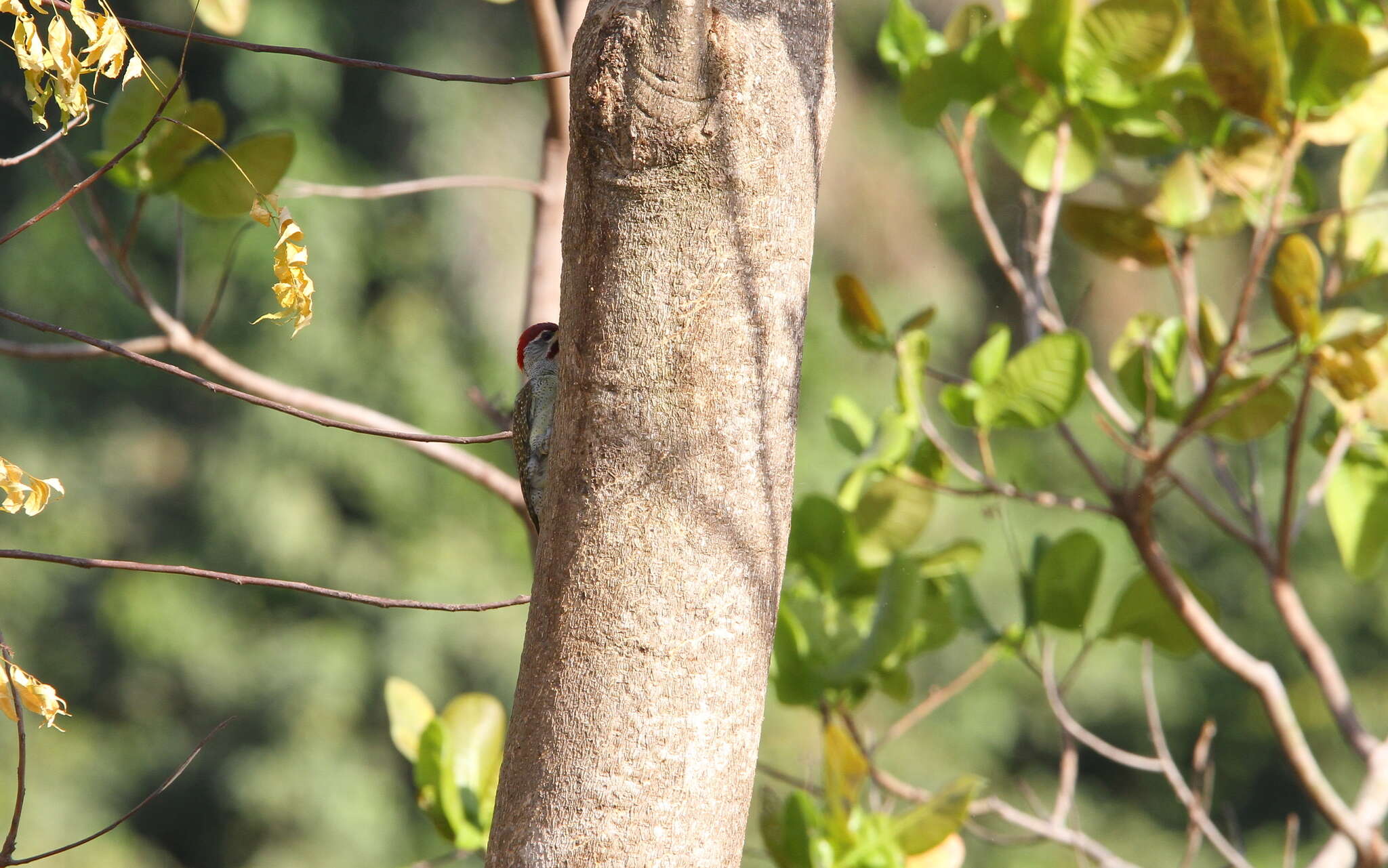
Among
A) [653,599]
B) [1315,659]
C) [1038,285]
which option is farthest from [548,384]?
[1315,659]

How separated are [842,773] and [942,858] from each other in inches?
9.7

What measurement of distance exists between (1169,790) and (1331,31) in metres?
4.26

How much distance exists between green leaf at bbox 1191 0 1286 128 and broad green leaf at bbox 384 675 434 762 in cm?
137

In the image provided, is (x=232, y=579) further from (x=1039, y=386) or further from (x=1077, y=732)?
(x=1077, y=732)

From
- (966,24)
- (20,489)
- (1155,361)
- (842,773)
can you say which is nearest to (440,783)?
(842,773)

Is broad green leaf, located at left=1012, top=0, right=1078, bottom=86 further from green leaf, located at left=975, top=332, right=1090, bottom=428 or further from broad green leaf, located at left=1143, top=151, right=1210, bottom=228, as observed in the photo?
green leaf, located at left=975, top=332, right=1090, bottom=428

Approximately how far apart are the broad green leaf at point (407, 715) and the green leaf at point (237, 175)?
0.71m

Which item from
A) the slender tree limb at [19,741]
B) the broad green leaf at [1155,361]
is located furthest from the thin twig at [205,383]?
the broad green leaf at [1155,361]

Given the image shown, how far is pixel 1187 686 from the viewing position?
185 inches

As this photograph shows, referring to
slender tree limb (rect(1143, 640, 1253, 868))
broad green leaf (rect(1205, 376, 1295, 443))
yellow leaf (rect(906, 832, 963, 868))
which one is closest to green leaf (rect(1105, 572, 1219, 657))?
slender tree limb (rect(1143, 640, 1253, 868))

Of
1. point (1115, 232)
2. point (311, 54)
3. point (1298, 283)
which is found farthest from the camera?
point (1115, 232)

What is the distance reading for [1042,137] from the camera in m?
1.73

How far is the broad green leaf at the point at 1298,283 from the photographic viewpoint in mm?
1452

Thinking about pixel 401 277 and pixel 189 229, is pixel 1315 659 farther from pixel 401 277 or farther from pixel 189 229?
pixel 189 229
